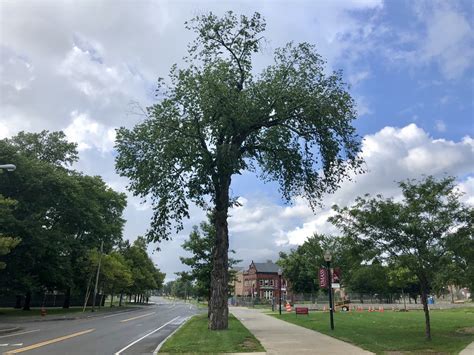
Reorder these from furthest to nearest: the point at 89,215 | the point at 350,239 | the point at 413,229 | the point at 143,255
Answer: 1. the point at 143,255
2. the point at 89,215
3. the point at 350,239
4. the point at 413,229

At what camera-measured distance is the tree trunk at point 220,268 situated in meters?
22.0

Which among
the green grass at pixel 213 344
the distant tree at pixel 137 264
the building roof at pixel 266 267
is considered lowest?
the green grass at pixel 213 344

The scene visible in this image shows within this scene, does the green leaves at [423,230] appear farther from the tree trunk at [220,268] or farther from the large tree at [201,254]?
the large tree at [201,254]

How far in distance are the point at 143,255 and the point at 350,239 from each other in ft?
226

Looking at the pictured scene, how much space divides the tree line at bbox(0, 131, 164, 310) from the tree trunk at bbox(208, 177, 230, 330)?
45.3 ft

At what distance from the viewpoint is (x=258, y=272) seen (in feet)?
389

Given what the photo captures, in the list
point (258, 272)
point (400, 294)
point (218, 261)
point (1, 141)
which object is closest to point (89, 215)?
point (1, 141)

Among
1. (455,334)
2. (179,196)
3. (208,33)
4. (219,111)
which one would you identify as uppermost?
(208,33)

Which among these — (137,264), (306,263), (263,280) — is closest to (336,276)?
(306,263)

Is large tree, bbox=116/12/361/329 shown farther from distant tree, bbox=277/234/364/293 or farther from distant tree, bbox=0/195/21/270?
distant tree, bbox=277/234/364/293

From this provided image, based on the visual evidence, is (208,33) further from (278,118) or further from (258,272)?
(258,272)

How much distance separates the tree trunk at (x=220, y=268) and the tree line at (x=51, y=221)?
13810mm

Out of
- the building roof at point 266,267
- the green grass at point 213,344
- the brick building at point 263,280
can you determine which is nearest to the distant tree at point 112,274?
the green grass at point 213,344

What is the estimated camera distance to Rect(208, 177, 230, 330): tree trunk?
72.2 feet
